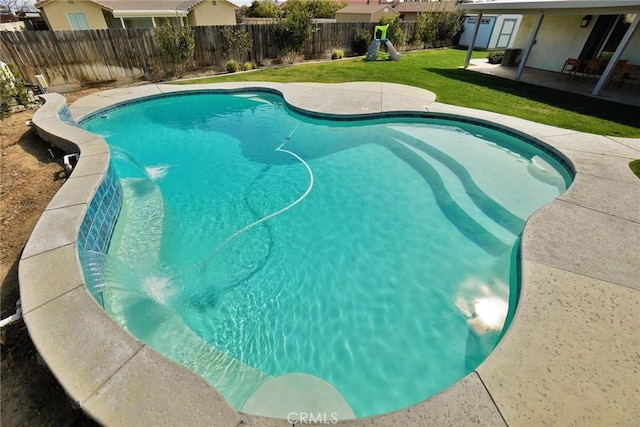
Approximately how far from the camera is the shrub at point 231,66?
537 inches

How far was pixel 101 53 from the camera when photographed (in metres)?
10.9

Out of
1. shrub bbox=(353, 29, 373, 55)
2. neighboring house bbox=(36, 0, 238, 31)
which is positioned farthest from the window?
shrub bbox=(353, 29, 373, 55)

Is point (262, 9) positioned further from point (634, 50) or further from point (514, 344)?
point (514, 344)

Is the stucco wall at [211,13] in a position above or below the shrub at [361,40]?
above

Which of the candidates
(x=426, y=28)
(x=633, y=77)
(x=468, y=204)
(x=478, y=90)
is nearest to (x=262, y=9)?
(x=426, y=28)

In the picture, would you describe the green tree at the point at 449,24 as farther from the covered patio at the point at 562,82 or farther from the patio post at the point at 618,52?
the patio post at the point at 618,52

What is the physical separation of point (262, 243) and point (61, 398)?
2667 mm

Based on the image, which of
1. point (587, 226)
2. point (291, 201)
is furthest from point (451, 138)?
point (291, 201)

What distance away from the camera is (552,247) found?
11.5 feet

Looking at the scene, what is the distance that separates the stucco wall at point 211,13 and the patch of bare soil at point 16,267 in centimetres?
2363

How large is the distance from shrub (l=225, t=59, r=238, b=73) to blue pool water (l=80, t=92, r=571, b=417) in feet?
24.9

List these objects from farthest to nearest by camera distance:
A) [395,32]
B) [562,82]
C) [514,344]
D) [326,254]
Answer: [395,32] → [562,82] → [326,254] → [514,344]

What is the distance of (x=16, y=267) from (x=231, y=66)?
1281cm

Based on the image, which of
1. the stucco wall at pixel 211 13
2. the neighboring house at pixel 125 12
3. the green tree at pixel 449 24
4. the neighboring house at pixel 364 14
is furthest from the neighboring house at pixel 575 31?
the stucco wall at pixel 211 13
